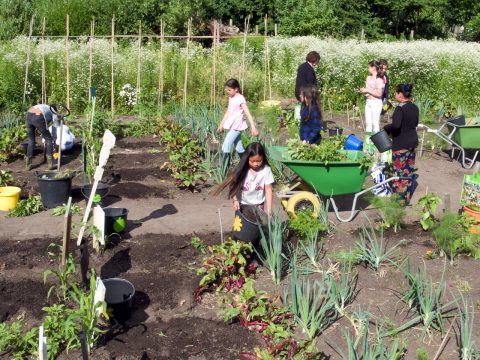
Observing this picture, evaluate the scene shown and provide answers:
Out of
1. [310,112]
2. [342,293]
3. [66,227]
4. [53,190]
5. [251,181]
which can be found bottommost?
[342,293]

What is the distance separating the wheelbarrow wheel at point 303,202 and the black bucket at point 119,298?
7.58ft

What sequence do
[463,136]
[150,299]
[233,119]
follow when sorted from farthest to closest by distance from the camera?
[463,136] < [233,119] < [150,299]

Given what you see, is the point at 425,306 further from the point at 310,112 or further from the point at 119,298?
the point at 310,112

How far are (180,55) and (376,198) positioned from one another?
28.9ft

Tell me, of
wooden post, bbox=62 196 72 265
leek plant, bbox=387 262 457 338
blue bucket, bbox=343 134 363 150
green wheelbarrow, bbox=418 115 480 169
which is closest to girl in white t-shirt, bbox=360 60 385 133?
green wheelbarrow, bbox=418 115 480 169

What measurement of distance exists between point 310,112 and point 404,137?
4.49ft

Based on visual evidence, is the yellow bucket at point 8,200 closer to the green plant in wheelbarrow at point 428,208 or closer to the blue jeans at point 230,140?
the blue jeans at point 230,140

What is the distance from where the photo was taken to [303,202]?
6.46 meters

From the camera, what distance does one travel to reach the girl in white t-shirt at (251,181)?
519 cm

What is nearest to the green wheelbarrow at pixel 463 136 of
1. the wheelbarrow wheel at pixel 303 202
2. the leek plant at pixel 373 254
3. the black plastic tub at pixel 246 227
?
the wheelbarrow wheel at pixel 303 202

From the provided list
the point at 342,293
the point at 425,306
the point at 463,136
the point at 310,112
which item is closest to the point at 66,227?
the point at 342,293

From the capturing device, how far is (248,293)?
168 inches

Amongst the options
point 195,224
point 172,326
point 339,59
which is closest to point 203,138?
point 195,224

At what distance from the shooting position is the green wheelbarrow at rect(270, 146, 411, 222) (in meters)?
6.16
